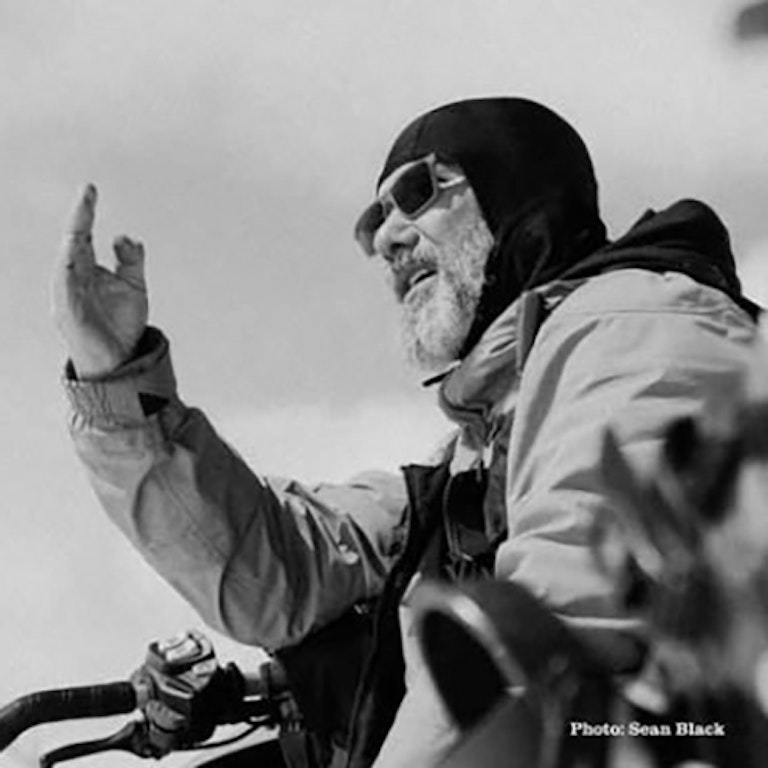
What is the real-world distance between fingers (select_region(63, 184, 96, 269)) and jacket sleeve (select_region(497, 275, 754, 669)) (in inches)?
51.6

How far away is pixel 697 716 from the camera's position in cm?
123

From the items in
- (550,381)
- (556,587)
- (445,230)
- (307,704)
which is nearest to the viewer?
(556,587)

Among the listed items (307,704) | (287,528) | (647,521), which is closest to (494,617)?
(647,521)

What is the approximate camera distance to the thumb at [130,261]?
4633 millimetres

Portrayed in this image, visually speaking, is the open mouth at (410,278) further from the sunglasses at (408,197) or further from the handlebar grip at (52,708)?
the handlebar grip at (52,708)

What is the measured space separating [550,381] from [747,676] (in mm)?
2206

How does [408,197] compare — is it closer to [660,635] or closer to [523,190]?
[523,190]

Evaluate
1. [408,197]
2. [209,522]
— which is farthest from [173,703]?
[408,197]

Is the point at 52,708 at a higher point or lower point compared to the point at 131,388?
lower

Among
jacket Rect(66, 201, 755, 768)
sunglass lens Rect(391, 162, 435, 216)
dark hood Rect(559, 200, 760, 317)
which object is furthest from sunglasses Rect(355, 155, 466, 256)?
dark hood Rect(559, 200, 760, 317)

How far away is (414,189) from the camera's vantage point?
494cm

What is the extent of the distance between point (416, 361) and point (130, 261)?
0.71 meters

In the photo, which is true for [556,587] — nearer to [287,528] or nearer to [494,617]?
[494,617]

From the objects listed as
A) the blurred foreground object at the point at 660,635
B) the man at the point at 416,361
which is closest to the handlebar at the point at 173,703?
the man at the point at 416,361
